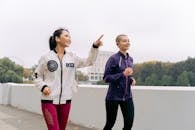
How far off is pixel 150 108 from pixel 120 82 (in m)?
2.21

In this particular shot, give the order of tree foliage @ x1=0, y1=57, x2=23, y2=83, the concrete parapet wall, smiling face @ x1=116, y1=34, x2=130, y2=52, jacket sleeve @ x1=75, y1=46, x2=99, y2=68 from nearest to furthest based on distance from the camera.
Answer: jacket sleeve @ x1=75, y1=46, x2=99, y2=68
smiling face @ x1=116, y1=34, x2=130, y2=52
the concrete parapet wall
tree foliage @ x1=0, y1=57, x2=23, y2=83

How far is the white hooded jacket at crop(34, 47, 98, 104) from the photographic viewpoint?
15.6ft

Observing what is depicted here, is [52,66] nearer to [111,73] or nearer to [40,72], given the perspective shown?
[40,72]

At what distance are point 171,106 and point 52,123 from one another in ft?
10.3

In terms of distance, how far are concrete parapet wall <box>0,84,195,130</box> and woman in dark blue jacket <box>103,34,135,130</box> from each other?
4.43 ft

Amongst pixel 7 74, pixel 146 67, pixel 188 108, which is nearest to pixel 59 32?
pixel 188 108

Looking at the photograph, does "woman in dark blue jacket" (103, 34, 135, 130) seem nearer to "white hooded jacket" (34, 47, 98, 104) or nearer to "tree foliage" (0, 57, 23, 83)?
"white hooded jacket" (34, 47, 98, 104)

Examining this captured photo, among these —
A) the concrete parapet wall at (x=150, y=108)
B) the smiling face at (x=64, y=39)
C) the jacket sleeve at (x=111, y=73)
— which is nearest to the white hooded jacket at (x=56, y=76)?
the smiling face at (x=64, y=39)

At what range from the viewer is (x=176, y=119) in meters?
7.24

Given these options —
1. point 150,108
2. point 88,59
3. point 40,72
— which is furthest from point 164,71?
point 40,72

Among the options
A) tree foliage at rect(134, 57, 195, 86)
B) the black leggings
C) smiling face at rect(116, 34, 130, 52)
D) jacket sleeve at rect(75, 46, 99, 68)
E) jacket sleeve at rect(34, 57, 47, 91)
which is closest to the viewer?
jacket sleeve at rect(34, 57, 47, 91)

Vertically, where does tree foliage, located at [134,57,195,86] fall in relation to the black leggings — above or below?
above

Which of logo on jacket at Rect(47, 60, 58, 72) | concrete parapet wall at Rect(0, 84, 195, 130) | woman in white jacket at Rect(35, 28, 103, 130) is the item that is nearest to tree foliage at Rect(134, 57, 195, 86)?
concrete parapet wall at Rect(0, 84, 195, 130)

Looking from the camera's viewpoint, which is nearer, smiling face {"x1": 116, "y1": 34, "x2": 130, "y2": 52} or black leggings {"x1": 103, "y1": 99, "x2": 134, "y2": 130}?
black leggings {"x1": 103, "y1": 99, "x2": 134, "y2": 130}
